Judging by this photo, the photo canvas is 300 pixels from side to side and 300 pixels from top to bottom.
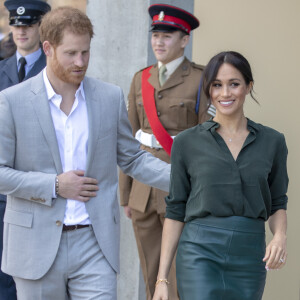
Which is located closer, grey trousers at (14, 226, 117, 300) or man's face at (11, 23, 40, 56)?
grey trousers at (14, 226, 117, 300)

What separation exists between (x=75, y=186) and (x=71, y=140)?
22 cm

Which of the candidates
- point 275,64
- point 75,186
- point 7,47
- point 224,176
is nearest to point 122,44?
point 7,47

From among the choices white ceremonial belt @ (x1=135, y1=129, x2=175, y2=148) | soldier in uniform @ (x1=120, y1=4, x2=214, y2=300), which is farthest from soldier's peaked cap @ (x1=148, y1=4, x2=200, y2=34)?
white ceremonial belt @ (x1=135, y1=129, x2=175, y2=148)

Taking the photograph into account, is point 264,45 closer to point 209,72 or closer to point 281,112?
point 281,112

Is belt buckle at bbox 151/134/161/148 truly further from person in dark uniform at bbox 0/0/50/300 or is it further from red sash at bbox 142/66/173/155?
person in dark uniform at bbox 0/0/50/300

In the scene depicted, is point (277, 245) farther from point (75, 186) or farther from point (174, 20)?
point (174, 20)

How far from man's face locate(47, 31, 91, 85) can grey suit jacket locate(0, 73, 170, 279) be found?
5.2 inches

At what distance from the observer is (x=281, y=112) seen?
5.48 metres

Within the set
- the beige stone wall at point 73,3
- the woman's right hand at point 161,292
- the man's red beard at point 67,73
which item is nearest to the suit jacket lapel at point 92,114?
the man's red beard at point 67,73

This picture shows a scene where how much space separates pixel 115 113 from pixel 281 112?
69.1 inches

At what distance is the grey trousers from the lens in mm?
3884

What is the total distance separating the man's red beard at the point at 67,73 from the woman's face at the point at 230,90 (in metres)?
0.66

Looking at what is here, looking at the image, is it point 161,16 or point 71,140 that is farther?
point 161,16

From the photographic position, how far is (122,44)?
630 centimetres
